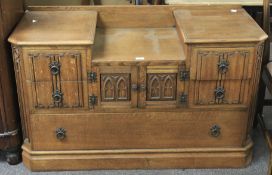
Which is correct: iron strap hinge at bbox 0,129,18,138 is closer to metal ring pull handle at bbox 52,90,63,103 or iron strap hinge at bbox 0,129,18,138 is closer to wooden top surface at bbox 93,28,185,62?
metal ring pull handle at bbox 52,90,63,103

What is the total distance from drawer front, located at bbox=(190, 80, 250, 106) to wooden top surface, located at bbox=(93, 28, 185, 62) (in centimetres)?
16

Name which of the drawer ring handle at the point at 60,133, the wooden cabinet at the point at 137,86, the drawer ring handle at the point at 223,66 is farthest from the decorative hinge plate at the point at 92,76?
the drawer ring handle at the point at 223,66

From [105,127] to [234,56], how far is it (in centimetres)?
63

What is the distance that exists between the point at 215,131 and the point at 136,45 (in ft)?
1.69

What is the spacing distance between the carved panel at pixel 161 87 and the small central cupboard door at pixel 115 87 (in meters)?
0.06

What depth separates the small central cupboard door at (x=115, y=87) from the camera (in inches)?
68.0

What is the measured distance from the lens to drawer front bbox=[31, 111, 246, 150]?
6.05ft

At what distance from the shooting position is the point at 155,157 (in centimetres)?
192

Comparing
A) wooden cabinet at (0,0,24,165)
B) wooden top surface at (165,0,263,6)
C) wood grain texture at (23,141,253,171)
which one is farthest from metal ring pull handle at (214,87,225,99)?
wooden cabinet at (0,0,24,165)

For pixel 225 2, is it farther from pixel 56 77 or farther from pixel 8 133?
pixel 8 133

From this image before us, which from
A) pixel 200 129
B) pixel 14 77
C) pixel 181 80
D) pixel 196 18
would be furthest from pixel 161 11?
pixel 14 77

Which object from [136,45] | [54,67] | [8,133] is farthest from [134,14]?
[8,133]

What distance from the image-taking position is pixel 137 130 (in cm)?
187

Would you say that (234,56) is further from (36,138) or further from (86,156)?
(36,138)
